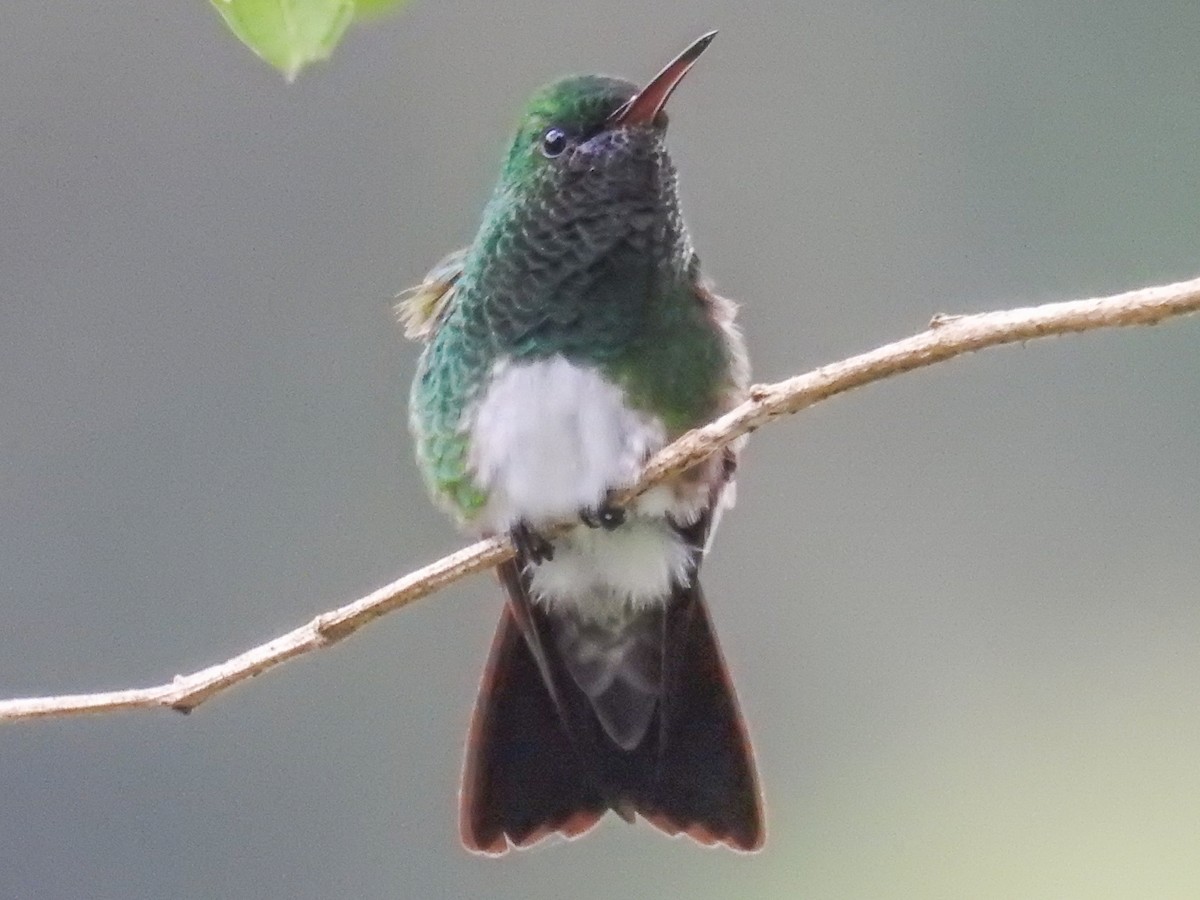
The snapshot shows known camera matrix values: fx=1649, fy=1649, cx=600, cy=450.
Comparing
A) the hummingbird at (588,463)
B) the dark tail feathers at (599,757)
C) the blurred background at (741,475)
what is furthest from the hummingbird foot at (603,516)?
the blurred background at (741,475)

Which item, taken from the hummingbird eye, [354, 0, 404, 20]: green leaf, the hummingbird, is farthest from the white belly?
[354, 0, 404, 20]: green leaf

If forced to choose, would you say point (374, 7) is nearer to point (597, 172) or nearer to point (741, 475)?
point (597, 172)

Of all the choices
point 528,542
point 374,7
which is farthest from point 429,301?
point 374,7

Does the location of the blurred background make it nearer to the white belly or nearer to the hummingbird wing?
the hummingbird wing

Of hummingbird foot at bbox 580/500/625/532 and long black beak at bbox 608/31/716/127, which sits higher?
long black beak at bbox 608/31/716/127

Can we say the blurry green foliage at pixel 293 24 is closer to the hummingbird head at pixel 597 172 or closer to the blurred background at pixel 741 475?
the hummingbird head at pixel 597 172

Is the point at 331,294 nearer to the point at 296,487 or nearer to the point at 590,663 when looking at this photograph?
the point at 296,487
